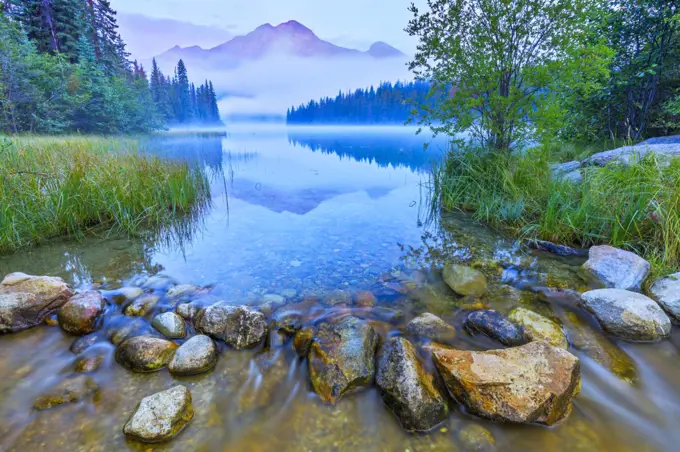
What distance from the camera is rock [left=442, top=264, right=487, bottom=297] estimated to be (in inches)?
136

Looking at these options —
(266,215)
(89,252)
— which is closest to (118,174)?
(89,252)

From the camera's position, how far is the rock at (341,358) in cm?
218

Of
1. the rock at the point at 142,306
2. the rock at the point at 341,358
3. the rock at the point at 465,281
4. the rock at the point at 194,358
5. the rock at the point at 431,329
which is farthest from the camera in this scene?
the rock at the point at 465,281

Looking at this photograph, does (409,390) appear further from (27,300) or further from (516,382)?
(27,300)

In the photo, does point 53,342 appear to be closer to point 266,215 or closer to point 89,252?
point 89,252

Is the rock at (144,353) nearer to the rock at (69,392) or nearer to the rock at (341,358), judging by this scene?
the rock at (69,392)

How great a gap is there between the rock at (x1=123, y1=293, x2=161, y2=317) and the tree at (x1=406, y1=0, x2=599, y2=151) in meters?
6.42

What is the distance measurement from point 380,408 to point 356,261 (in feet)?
7.90

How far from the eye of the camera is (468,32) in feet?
21.9

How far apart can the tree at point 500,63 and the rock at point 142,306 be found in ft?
21.1

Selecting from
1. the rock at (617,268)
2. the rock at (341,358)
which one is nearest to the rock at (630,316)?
the rock at (617,268)

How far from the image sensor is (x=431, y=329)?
9.02 feet

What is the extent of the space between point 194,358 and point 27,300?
6.20 ft

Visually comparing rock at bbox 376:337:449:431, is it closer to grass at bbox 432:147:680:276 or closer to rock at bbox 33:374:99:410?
rock at bbox 33:374:99:410
